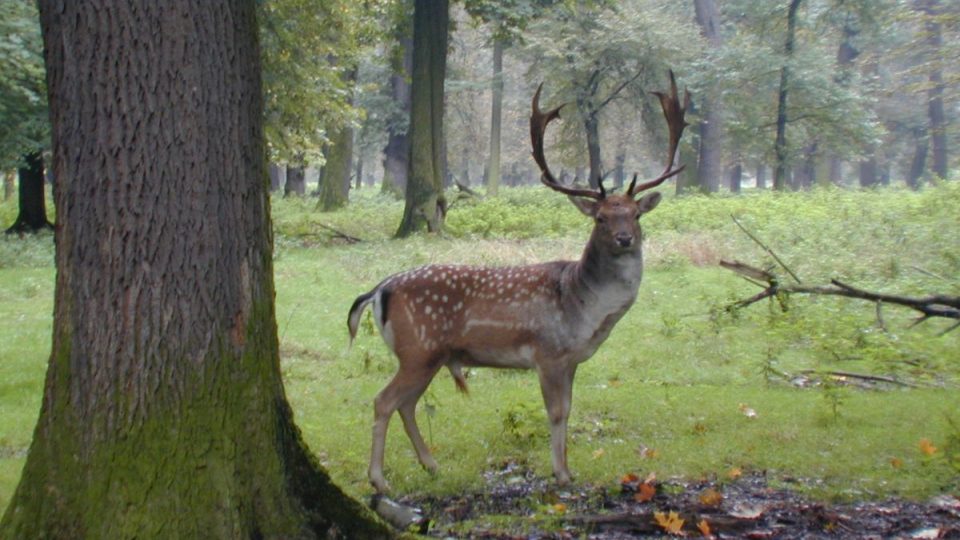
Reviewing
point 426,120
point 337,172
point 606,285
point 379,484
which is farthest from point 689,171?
point 379,484

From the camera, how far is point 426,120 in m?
22.2

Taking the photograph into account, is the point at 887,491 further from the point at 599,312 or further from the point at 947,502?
the point at 599,312

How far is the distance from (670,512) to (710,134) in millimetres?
34521

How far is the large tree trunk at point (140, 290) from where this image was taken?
4.37 m

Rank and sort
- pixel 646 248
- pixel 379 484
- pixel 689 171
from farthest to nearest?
pixel 689 171
pixel 646 248
pixel 379 484

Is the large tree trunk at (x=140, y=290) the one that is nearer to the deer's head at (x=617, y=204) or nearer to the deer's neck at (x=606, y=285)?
the deer's head at (x=617, y=204)

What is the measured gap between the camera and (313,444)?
797 cm

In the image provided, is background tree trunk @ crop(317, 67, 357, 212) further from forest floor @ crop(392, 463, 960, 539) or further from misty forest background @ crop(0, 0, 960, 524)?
forest floor @ crop(392, 463, 960, 539)

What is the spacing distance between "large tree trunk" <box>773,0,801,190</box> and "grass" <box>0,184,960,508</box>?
18316 mm

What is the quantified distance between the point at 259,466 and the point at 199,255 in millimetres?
917

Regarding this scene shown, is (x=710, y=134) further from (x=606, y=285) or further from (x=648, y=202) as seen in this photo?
(x=606, y=285)

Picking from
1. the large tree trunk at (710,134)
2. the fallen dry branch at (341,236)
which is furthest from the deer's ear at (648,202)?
the large tree trunk at (710,134)

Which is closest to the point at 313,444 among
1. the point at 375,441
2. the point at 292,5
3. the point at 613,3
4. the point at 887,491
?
the point at 375,441

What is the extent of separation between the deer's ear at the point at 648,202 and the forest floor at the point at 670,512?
1.83 meters
